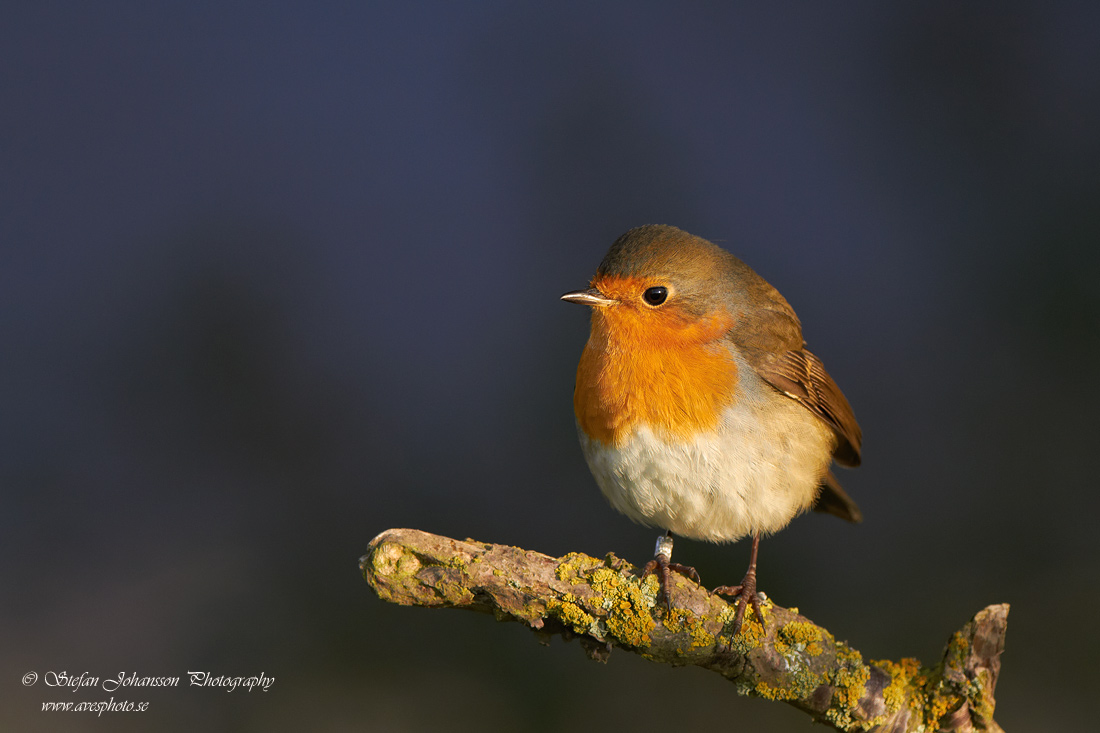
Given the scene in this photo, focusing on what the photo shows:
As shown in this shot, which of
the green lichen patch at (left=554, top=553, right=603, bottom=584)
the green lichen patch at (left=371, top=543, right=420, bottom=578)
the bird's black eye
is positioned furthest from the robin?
the green lichen patch at (left=371, top=543, right=420, bottom=578)

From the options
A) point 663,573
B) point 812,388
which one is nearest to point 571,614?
point 663,573

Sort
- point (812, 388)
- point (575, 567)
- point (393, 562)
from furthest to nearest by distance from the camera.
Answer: point (812, 388)
point (575, 567)
point (393, 562)

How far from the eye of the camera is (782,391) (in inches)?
108

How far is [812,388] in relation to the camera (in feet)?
9.45

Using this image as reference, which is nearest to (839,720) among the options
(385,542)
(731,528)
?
(731,528)

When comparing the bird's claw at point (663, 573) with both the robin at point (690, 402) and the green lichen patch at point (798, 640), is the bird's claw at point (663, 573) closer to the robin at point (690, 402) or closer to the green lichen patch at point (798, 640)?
the robin at point (690, 402)

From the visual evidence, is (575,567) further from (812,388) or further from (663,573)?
(812,388)

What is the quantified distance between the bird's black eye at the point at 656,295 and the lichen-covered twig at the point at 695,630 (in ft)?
2.66

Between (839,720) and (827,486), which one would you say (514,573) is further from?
(827,486)

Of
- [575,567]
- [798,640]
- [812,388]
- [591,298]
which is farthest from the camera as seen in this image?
[812,388]

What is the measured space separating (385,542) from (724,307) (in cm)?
128

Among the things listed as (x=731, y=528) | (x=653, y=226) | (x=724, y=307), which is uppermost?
(x=653, y=226)

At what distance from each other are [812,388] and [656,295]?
662mm

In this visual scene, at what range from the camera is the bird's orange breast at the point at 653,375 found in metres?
2.52
